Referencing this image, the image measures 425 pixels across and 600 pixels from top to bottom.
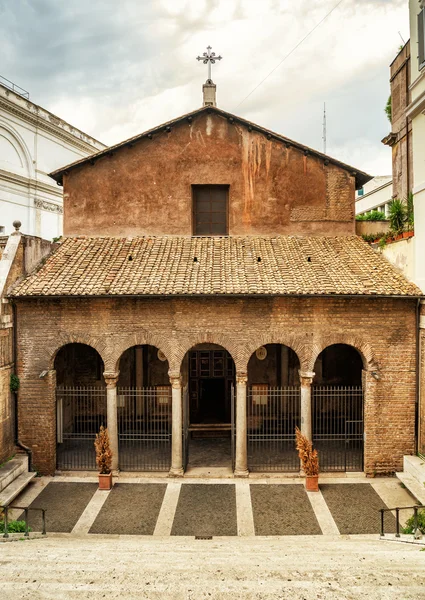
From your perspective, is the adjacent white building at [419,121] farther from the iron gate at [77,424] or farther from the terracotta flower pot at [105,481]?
the iron gate at [77,424]

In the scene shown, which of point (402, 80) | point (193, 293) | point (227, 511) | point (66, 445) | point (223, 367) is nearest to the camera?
point (227, 511)

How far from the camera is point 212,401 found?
16766 millimetres

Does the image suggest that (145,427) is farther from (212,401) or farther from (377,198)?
(377,198)

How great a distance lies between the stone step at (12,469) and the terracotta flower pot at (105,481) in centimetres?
223

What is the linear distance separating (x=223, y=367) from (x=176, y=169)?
734 centimetres

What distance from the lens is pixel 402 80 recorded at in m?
17.5

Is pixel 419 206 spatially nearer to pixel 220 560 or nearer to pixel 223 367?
pixel 223 367

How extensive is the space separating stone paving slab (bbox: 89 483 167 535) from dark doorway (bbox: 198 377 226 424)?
4.55m

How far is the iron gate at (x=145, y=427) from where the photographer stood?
1335 cm

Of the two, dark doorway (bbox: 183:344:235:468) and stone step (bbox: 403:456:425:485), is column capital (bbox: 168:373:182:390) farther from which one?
stone step (bbox: 403:456:425:485)

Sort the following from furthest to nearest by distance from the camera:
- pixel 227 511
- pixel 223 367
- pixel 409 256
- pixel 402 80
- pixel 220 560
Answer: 1. pixel 402 80
2. pixel 223 367
3. pixel 409 256
4. pixel 227 511
5. pixel 220 560

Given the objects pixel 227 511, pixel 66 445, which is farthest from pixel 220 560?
pixel 66 445

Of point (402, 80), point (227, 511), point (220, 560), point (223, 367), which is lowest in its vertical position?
point (227, 511)

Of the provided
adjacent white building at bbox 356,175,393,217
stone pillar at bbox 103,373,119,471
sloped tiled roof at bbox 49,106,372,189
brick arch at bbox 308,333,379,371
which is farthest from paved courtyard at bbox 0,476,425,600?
adjacent white building at bbox 356,175,393,217
